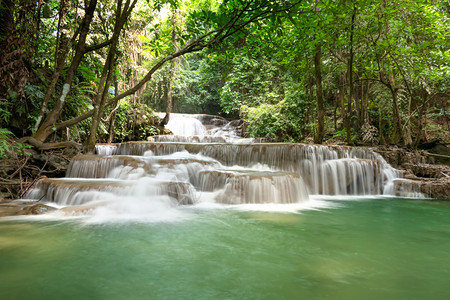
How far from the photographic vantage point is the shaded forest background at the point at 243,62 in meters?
5.53

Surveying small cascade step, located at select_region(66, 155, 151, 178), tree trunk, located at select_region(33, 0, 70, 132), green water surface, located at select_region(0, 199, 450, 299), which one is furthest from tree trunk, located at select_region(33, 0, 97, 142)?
green water surface, located at select_region(0, 199, 450, 299)

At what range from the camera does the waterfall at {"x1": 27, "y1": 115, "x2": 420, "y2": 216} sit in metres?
5.12

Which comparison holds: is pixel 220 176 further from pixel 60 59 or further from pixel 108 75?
pixel 60 59

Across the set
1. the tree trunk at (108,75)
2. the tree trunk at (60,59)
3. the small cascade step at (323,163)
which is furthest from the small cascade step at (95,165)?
the small cascade step at (323,163)

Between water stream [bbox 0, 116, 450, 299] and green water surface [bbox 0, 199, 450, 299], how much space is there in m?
0.01

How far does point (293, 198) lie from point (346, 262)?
11.1ft

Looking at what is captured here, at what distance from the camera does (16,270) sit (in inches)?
88.3

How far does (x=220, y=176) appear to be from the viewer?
611 cm

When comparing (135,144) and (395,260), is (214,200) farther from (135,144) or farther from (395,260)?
(135,144)

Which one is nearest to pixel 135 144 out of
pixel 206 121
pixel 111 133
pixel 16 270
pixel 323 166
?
pixel 111 133

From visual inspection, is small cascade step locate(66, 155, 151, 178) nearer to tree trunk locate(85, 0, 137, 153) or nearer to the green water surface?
tree trunk locate(85, 0, 137, 153)

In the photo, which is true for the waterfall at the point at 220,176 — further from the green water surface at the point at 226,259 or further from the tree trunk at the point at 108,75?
the green water surface at the point at 226,259

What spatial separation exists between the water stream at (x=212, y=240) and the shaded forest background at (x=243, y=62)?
2039 mm

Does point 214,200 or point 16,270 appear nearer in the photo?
point 16,270
